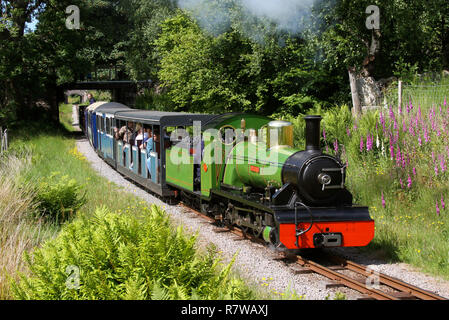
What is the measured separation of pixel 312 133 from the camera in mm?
6953

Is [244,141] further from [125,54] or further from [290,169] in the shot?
[125,54]

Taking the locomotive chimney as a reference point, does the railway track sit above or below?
below

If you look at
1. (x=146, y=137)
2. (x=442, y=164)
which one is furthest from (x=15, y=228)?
(x=442, y=164)

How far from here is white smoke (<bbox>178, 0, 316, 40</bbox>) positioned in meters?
16.8

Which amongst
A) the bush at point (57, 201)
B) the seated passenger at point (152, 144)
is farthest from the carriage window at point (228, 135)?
the seated passenger at point (152, 144)

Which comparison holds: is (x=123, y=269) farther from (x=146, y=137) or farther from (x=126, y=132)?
(x=126, y=132)

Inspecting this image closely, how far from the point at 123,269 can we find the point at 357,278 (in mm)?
3444

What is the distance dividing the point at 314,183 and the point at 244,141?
2.16 metres

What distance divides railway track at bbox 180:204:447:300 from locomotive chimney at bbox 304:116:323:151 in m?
1.65

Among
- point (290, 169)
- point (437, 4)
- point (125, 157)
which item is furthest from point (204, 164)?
point (437, 4)

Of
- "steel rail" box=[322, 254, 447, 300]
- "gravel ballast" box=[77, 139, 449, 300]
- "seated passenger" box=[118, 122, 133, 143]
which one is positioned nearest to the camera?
"steel rail" box=[322, 254, 447, 300]

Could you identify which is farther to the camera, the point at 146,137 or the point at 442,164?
the point at 146,137

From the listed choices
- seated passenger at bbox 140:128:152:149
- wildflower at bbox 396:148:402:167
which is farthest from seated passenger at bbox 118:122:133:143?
wildflower at bbox 396:148:402:167

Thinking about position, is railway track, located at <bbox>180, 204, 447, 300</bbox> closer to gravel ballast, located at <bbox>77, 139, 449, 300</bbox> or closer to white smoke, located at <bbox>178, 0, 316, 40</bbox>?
gravel ballast, located at <bbox>77, 139, 449, 300</bbox>
